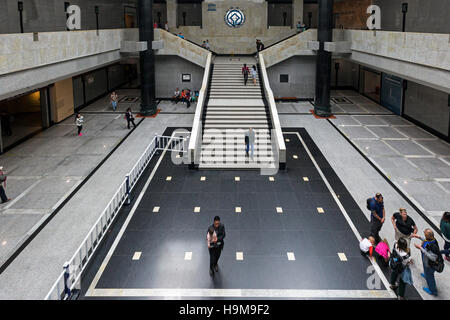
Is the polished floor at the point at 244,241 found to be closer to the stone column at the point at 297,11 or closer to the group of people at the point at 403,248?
the group of people at the point at 403,248

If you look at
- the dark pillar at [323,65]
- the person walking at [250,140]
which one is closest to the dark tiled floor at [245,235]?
the person walking at [250,140]

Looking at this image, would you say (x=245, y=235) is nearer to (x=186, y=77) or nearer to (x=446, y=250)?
(x=446, y=250)

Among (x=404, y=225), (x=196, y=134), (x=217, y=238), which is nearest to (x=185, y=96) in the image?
(x=196, y=134)

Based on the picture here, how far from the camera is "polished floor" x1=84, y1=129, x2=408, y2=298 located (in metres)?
9.39

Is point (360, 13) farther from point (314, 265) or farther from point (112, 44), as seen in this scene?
point (314, 265)

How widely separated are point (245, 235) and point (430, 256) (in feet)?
16.2

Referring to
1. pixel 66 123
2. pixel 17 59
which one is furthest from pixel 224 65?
pixel 17 59

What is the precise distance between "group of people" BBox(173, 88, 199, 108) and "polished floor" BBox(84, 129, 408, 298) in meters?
13.8

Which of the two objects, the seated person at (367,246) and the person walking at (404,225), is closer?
the person walking at (404,225)

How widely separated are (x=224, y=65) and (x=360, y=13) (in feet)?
47.5

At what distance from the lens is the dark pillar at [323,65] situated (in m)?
26.1

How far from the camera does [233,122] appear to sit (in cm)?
2139

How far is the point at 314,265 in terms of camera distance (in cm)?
1024
